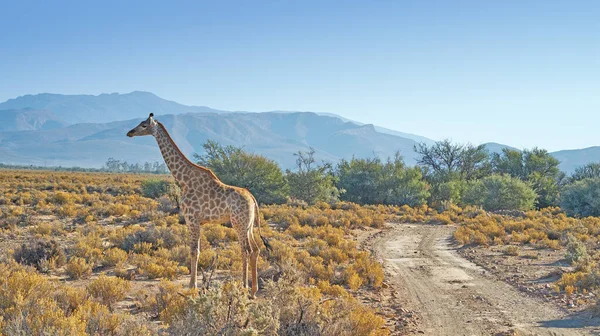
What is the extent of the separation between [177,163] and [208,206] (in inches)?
45.2

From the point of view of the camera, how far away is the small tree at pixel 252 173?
1174 inches

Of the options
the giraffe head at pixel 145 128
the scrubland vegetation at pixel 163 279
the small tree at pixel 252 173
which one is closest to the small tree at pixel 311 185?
the small tree at pixel 252 173

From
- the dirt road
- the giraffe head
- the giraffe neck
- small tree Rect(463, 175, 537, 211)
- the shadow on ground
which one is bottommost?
the dirt road

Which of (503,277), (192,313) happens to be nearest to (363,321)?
(192,313)

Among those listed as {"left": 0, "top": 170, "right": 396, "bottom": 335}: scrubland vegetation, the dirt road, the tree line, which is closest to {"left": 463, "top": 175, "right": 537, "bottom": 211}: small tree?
the tree line

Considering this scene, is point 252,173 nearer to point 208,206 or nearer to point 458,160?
point 208,206

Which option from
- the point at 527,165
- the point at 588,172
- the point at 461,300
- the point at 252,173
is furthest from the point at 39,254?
the point at 588,172

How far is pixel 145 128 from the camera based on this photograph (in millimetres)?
8578

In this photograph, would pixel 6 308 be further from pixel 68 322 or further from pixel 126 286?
pixel 126 286

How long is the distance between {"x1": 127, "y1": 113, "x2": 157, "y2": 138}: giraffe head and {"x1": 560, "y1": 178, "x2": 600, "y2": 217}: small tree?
2927 cm

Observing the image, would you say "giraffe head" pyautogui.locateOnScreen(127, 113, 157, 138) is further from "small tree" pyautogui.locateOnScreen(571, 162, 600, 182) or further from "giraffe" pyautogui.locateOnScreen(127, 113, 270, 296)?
"small tree" pyautogui.locateOnScreen(571, 162, 600, 182)

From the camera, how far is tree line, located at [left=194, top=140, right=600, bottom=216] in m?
30.4

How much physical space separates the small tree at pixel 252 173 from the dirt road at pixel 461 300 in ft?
49.1

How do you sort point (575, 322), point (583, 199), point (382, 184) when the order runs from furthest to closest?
point (382, 184), point (583, 199), point (575, 322)
